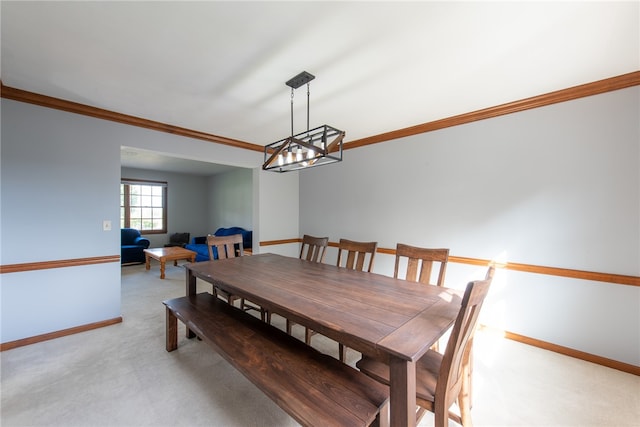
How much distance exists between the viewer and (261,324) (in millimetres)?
1953

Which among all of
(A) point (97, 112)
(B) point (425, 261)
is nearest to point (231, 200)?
(A) point (97, 112)

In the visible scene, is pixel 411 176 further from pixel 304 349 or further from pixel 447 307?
pixel 304 349

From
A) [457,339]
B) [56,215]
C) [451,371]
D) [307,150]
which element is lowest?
[451,371]

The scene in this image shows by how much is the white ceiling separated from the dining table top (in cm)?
160

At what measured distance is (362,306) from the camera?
4.77 ft

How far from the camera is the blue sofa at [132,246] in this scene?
5.63m

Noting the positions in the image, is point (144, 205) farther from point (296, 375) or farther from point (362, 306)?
point (362, 306)

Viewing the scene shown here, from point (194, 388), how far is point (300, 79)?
2.44m

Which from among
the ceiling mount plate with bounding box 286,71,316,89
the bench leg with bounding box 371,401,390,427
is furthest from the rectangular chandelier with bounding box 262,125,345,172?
the bench leg with bounding box 371,401,390,427

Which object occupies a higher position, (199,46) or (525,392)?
(199,46)

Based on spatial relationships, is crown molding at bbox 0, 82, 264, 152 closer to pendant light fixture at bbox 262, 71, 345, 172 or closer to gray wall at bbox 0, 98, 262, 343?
gray wall at bbox 0, 98, 262, 343

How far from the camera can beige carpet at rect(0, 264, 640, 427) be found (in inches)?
62.0

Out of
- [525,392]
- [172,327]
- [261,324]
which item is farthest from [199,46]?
[525,392]

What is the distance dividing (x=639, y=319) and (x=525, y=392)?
1.16m
